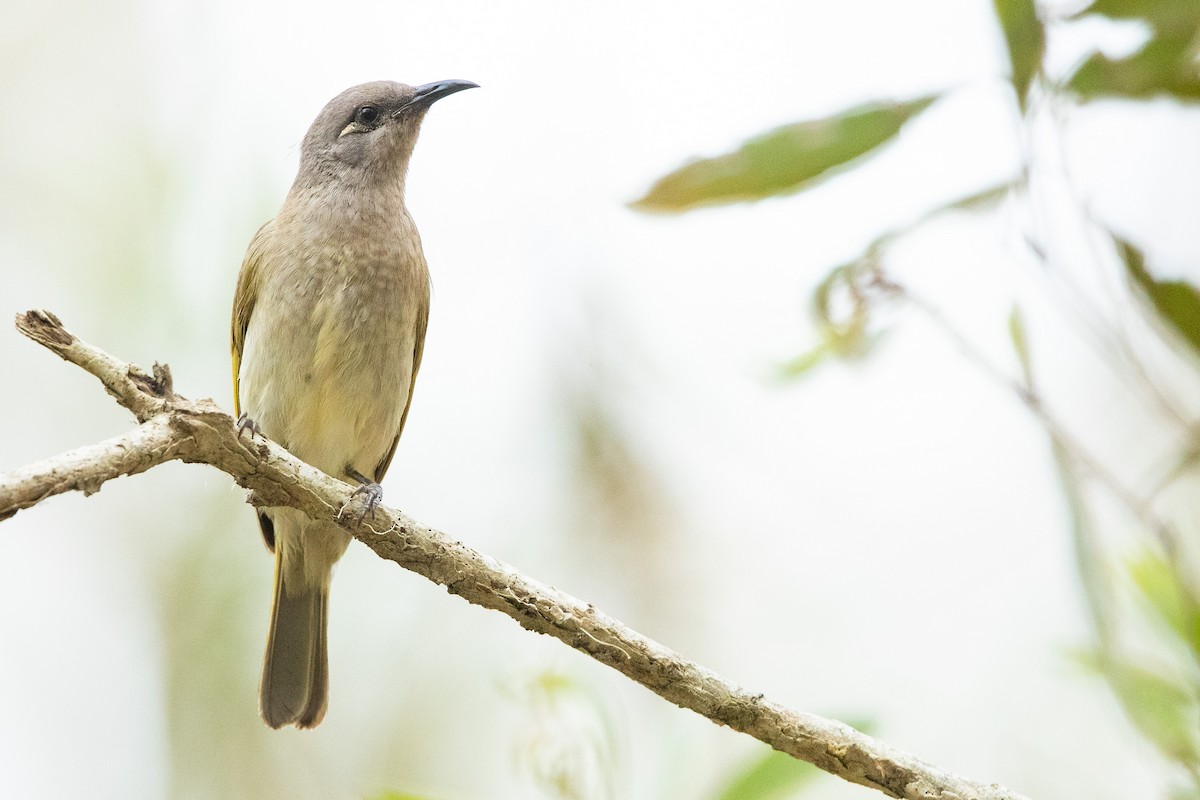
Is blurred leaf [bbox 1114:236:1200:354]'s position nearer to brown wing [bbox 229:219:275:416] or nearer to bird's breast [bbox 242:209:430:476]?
bird's breast [bbox 242:209:430:476]

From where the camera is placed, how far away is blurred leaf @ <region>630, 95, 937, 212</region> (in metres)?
2.62

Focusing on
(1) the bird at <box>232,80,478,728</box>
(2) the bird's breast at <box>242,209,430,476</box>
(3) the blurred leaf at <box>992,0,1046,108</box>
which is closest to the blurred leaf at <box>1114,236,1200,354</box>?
(3) the blurred leaf at <box>992,0,1046,108</box>

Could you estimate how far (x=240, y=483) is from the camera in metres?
2.76

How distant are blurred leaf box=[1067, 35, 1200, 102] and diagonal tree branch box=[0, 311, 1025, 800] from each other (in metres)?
1.49

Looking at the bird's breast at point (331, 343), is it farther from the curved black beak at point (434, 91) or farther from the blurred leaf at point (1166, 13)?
the blurred leaf at point (1166, 13)

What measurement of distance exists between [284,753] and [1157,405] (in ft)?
23.0

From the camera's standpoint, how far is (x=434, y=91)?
15.4ft

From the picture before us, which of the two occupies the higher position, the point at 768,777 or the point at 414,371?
the point at 414,371

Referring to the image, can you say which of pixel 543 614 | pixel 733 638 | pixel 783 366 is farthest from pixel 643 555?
pixel 543 614

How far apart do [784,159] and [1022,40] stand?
0.57 metres

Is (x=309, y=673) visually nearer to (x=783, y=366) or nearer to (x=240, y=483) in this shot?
(x=240, y=483)

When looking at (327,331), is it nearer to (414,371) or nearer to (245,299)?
(245,299)

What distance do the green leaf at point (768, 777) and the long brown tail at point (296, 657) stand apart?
2.10 metres

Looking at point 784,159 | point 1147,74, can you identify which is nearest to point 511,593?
point 784,159
